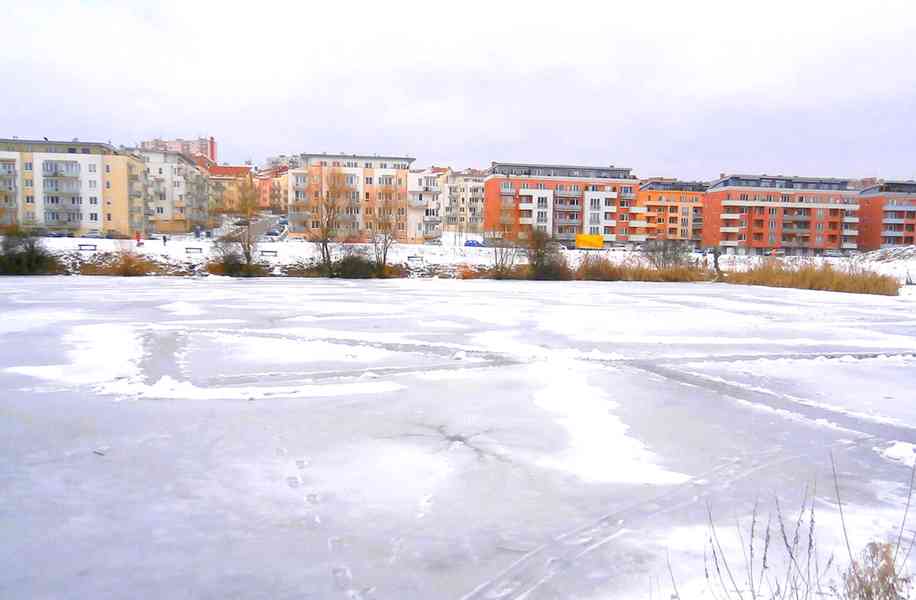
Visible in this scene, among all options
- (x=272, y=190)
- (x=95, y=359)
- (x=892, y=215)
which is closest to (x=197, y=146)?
(x=272, y=190)

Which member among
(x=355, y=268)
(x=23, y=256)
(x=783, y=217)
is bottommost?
(x=355, y=268)

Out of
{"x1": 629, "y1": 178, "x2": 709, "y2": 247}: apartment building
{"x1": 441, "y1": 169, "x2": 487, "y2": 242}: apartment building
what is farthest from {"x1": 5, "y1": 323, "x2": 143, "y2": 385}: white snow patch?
{"x1": 441, "y1": 169, "x2": 487, "y2": 242}: apartment building

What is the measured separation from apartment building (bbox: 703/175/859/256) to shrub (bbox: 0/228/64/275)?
74.0 metres

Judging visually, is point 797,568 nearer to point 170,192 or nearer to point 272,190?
point 170,192

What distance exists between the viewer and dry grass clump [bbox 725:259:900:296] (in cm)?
2330

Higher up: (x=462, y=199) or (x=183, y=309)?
(x=462, y=199)

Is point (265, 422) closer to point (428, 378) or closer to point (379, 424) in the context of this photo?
point (379, 424)

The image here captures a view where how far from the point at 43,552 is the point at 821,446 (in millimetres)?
4998

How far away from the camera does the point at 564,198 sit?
263 ft

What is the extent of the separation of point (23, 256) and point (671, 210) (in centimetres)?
7824

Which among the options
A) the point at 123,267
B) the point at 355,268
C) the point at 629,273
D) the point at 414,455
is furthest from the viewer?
the point at 629,273

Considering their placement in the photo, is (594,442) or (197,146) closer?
(594,442)

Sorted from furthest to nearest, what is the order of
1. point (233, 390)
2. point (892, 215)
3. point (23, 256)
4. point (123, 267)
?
1. point (892, 215)
2. point (123, 267)
3. point (23, 256)
4. point (233, 390)

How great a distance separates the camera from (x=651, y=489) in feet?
13.7
